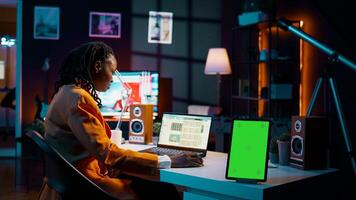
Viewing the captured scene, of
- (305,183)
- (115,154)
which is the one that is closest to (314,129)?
(305,183)

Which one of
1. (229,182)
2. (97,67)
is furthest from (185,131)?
(229,182)

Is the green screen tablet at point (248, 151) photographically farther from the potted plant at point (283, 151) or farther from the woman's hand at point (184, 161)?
the potted plant at point (283, 151)

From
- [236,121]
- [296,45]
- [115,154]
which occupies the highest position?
[296,45]

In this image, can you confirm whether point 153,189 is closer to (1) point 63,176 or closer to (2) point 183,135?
(2) point 183,135

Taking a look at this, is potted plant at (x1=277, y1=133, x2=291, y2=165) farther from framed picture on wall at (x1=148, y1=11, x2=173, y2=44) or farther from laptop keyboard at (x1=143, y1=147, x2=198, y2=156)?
framed picture on wall at (x1=148, y1=11, x2=173, y2=44)

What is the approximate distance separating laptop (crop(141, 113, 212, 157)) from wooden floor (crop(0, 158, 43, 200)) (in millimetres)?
2047

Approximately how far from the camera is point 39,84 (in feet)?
20.0

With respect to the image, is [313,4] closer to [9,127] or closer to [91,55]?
[91,55]

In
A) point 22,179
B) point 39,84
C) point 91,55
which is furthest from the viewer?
point 39,84

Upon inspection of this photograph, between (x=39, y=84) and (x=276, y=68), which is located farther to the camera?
(x=39, y=84)

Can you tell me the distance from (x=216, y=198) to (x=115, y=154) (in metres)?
0.43

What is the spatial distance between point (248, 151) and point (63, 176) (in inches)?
26.1

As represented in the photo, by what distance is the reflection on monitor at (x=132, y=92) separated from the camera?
3029 mm

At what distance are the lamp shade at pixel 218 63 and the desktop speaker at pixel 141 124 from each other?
2.77 metres
